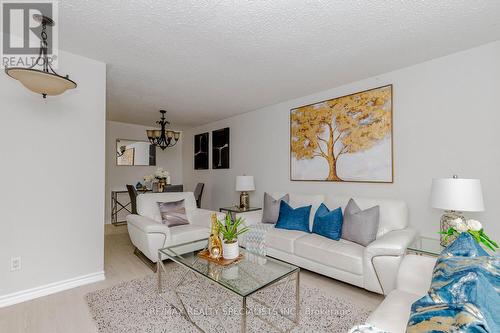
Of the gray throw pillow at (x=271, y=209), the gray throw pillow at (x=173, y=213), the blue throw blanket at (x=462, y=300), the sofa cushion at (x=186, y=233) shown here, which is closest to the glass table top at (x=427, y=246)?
the blue throw blanket at (x=462, y=300)

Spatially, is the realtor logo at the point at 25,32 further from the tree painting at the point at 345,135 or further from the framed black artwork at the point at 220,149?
the framed black artwork at the point at 220,149

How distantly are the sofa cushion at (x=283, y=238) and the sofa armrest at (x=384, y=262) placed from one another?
83 cm

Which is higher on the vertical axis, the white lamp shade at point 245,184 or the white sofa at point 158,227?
the white lamp shade at point 245,184

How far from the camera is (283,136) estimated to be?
410cm

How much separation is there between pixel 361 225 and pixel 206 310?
174cm

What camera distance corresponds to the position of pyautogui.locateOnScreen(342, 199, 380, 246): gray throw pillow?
253 centimetres

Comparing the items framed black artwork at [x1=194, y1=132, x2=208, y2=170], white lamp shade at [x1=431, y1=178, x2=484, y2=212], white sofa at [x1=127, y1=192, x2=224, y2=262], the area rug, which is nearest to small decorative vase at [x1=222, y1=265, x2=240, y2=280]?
the area rug

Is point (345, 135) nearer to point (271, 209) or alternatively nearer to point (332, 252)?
point (271, 209)

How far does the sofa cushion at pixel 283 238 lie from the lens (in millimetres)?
2863

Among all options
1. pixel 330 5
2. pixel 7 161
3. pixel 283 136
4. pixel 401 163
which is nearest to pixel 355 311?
pixel 401 163

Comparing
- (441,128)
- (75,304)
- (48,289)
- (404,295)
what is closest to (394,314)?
(404,295)

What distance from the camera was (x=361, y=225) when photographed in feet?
8.42

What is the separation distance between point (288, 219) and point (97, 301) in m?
2.21

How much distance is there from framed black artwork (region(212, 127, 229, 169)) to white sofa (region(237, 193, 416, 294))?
2.29 metres
